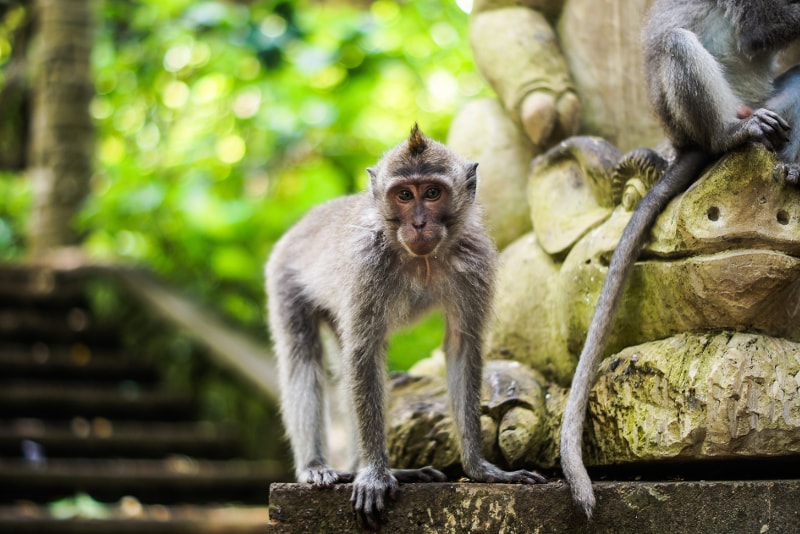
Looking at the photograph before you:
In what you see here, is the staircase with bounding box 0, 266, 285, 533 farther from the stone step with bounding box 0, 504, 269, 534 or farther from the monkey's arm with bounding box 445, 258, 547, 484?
the monkey's arm with bounding box 445, 258, 547, 484

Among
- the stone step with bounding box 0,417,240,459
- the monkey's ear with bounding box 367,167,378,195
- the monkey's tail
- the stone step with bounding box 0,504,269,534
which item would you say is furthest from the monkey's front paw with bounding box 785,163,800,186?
the stone step with bounding box 0,417,240,459

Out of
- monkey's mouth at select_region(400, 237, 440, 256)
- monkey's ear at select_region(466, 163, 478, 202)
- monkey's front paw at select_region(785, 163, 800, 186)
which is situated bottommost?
monkey's mouth at select_region(400, 237, 440, 256)

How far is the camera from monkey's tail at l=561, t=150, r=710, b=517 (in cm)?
375

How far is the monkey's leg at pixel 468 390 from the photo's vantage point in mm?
4047

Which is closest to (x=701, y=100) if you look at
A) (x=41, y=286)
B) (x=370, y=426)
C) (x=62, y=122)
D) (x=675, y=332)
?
(x=675, y=332)

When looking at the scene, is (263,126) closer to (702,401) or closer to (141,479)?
Result: (141,479)

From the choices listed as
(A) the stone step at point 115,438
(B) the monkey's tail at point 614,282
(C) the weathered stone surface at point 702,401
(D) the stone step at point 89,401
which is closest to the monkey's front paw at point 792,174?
(B) the monkey's tail at point 614,282

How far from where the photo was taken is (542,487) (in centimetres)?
366

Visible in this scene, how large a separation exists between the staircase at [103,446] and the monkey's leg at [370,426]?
14.0 feet

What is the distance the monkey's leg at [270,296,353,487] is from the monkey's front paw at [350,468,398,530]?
2.03 feet

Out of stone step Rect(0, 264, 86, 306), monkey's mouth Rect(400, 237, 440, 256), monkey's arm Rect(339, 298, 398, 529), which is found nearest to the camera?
monkey's mouth Rect(400, 237, 440, 256)

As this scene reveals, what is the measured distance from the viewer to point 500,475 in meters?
3.95

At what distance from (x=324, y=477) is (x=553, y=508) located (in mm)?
1030

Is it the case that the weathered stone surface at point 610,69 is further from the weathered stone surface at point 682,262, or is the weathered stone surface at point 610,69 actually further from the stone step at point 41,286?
the stone step at point 41,286
